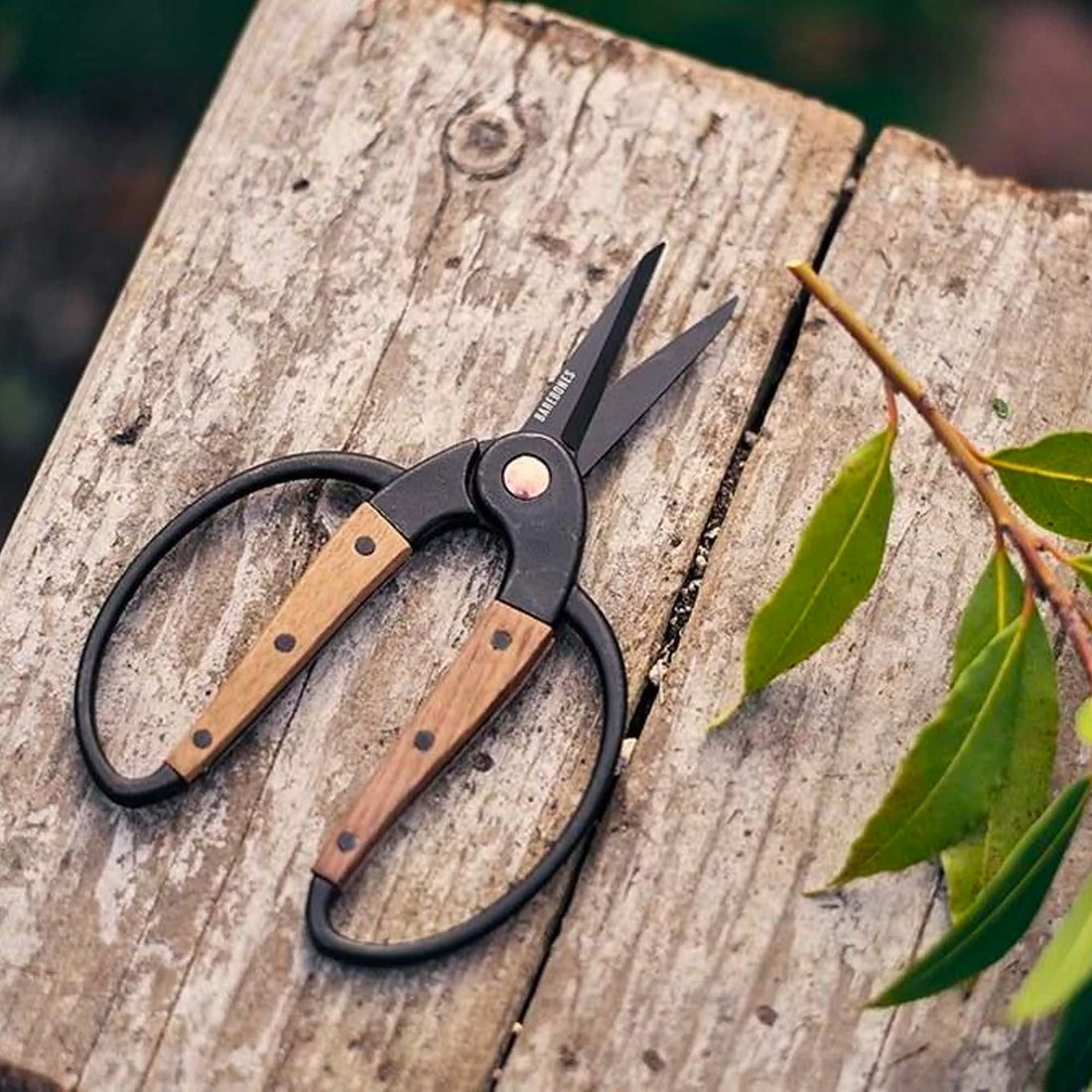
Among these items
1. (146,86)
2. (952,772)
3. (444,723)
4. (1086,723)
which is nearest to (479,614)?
(444,723)

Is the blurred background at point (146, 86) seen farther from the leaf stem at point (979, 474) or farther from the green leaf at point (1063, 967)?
the green leaf at point (1063, 967)

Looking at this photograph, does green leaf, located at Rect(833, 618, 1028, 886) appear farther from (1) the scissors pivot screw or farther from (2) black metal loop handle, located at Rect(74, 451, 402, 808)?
(2) black metal loop handle, located at Rect(74, 451, 402, 808)

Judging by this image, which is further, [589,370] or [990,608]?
[589,370]

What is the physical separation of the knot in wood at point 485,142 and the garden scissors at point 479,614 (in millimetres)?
243

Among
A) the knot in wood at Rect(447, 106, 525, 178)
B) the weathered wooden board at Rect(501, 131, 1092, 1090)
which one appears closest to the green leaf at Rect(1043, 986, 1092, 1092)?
the weathered wooden board at Rect(501, 131, 1092, 1090)

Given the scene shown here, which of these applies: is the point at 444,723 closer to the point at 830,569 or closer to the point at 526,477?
the point at 526,477

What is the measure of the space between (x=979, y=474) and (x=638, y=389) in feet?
1.06

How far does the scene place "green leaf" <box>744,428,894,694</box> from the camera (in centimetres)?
155

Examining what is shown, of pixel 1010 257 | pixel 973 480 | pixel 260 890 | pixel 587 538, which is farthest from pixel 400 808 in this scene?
pixel 1010 257

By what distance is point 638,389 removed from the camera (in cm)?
174

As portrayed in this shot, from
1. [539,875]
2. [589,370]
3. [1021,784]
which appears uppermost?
[589,370]

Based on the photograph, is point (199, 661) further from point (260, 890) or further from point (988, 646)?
point (988, 646)

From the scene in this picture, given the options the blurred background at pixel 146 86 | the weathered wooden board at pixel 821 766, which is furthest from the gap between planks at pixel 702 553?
the blurred background at pixel 146 86

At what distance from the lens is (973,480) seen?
5.22 ft
